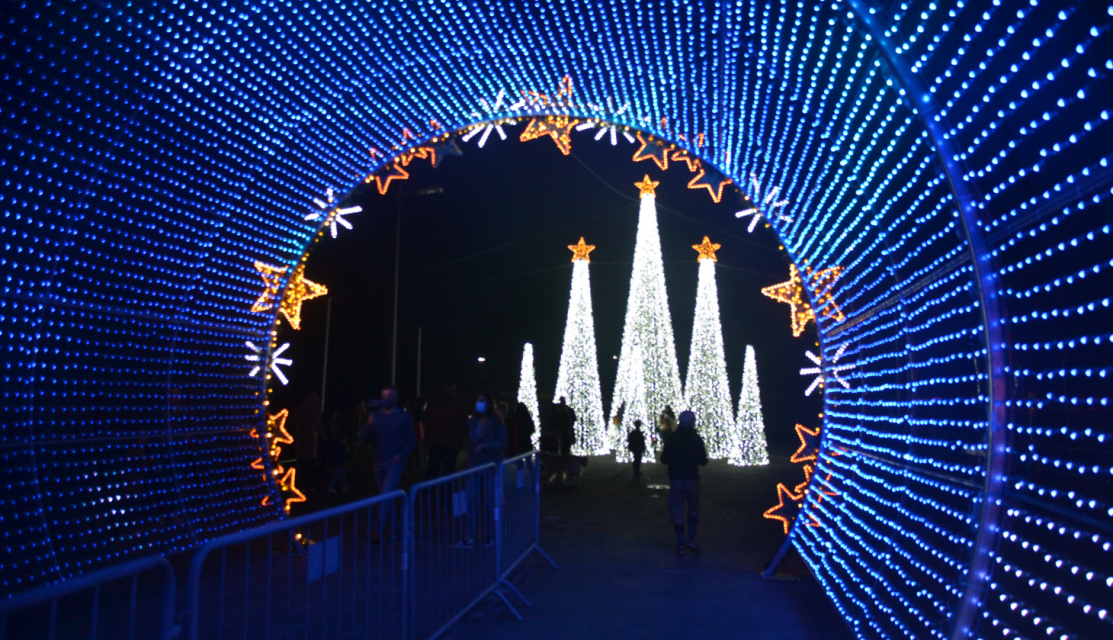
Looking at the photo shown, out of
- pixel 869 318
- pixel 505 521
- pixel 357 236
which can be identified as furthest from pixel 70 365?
pixel 357 236

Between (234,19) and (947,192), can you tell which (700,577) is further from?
(234,19)

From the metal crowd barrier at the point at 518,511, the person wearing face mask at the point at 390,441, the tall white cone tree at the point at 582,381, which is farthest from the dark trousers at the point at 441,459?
the tall white cone tree at the point at 582,381

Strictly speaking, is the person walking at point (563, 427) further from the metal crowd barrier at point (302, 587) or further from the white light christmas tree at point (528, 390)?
the white light christmas tree at point (528, 390)

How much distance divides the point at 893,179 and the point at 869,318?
1536 millimetres

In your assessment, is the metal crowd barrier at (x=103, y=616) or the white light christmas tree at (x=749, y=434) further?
the white light christmas tree at (x=749, y=434)

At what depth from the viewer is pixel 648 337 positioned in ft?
66.8

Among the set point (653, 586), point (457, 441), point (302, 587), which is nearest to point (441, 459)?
point (457, 441)

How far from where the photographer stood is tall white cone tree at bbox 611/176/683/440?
1994 centimetres

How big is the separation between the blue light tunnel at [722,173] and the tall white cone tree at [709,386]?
12423 millimetres

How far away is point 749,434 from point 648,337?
3.40 m

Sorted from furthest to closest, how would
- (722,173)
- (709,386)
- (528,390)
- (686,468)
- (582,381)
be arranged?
1. (528,390)
2. (582,381)
3. (709,386)
4. (686,468)
5. (722,173)

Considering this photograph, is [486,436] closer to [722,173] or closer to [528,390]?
[722,173]

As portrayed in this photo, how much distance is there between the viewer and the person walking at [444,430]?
9.70 meters

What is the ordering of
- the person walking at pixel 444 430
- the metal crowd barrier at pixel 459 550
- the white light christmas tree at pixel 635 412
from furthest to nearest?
the white light christmas tree at pixel 635 412, the person walking at pixel 444 430, the metal crowd barrier at pixel 459 550
